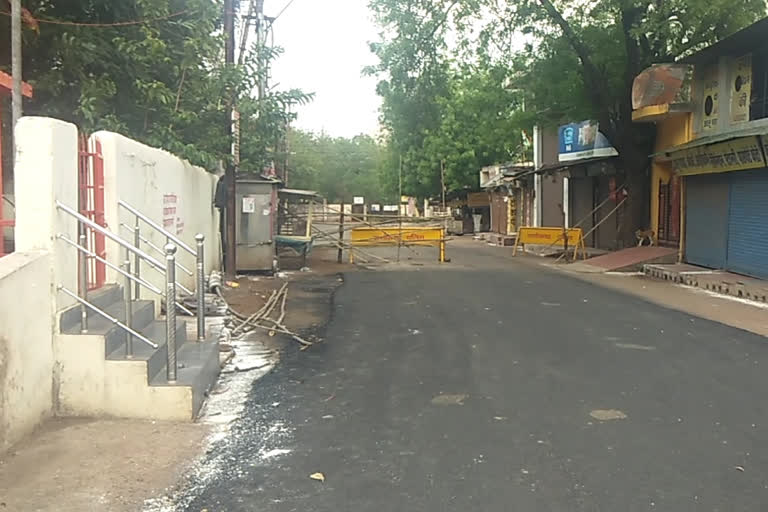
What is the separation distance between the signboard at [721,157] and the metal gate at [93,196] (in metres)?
12.7

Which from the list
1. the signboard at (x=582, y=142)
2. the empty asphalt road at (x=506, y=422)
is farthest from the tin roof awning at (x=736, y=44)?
the empty asphalt road at (x=506, y=422)

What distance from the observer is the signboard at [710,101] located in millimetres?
19062

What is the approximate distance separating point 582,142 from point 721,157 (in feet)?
37.6

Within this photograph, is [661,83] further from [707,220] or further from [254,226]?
[254,226]

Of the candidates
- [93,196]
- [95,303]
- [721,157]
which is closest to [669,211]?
[721,157]

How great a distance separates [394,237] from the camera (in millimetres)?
23031

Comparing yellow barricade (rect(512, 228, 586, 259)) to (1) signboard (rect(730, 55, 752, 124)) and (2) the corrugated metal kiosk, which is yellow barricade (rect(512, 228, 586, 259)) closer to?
(1) signboard (rect(730, 55, 752, 124))

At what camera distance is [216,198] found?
672 inches

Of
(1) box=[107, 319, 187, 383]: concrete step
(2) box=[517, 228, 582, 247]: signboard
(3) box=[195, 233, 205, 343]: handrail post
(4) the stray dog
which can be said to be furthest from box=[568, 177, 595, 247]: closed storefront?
(1) box=[107, 319, 187, 383]: concrete step

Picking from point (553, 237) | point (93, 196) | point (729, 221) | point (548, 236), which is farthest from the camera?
point (548, 236)

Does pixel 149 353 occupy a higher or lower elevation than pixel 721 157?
lower

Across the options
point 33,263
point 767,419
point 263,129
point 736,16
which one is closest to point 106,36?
point 263,129

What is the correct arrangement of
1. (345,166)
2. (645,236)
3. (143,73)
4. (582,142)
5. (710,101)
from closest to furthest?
(143,73) → (710,101) → (645,236) → (582,142) → (345,166)

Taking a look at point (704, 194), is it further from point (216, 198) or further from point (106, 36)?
point (106, 36)
